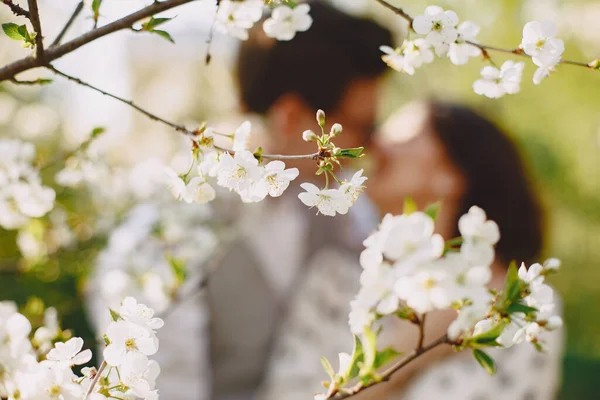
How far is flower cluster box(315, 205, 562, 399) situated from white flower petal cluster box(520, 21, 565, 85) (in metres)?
0.20

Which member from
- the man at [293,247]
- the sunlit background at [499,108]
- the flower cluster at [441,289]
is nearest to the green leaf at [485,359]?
the flower cluster at [441,289]

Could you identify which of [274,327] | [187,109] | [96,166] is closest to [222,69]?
[187,109]

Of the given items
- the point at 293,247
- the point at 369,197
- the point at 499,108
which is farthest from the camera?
the point at 499,108

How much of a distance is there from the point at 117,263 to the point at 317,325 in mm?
927

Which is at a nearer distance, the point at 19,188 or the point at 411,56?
the point at 411,56

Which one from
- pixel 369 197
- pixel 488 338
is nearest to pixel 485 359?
pixel 488 338

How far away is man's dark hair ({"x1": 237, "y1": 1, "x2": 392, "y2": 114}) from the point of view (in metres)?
1.83

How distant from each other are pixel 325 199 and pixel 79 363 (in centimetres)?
24

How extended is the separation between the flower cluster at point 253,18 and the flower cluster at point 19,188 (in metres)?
0.34

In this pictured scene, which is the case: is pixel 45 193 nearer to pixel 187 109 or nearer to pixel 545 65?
pixel 545 65

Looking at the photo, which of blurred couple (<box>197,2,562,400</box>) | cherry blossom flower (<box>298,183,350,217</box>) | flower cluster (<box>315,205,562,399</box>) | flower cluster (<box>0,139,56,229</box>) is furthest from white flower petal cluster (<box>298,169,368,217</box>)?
blurred couple (<box>197,2,562,400</box>)

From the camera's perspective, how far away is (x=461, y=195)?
1.85 meters

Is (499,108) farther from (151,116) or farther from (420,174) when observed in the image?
(151,116)

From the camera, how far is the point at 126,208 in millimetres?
1721
